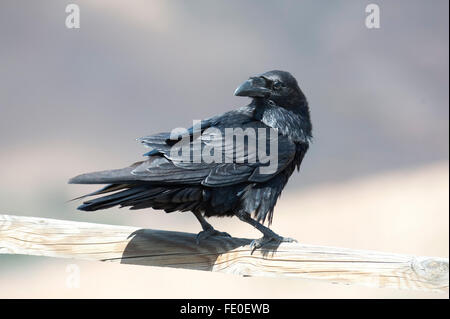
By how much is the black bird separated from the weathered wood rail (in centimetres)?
8

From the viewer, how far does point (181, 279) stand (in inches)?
207

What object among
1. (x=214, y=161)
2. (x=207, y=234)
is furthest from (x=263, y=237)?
(x=214, y=161)

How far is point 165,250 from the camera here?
8.07 ft

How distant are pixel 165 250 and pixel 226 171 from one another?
401 millimetres

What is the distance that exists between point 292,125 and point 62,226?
1083mm

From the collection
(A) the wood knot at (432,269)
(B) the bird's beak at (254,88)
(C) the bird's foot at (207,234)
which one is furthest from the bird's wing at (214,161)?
(A) the wood knot at (432,269)

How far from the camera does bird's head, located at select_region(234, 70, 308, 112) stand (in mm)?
2785

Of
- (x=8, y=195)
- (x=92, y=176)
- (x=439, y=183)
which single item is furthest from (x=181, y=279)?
(x=92, y=176)

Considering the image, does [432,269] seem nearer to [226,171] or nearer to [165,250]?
[226,171]

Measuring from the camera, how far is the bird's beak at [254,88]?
8.96ft

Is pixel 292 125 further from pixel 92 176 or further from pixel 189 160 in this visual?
pixel 92 176

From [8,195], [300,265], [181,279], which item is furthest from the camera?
[8,195]

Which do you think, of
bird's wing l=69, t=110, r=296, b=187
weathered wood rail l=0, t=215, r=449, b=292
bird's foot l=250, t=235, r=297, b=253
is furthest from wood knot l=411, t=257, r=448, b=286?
bird's wing l=69, t=110, r=296, b=187

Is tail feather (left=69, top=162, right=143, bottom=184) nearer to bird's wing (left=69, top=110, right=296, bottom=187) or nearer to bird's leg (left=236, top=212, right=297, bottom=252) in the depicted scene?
bird's wing (left=69, top=110, right=296, bottom=187)
